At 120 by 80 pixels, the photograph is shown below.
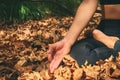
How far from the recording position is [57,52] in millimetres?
2635

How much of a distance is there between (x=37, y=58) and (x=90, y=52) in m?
1.13

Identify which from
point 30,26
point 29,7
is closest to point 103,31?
point 30,26

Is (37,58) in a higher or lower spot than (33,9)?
lower

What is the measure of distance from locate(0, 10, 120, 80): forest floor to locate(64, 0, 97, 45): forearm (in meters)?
0.19

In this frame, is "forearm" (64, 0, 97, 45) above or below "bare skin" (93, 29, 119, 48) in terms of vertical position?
above

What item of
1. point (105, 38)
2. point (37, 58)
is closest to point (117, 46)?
point (105, 38)

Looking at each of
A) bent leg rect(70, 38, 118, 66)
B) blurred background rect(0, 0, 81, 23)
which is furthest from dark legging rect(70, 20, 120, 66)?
blurred background rect(0, 0, 81, 23)

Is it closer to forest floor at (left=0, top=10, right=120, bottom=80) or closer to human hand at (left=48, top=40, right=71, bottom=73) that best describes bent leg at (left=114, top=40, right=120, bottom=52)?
forest floor at (left=0, top=10, right=120, bottom=80)

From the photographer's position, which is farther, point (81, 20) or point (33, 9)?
point (33, 9)

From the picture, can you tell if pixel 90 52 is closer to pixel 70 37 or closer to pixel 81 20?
pixel 70 37

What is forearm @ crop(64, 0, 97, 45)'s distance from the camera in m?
2.68

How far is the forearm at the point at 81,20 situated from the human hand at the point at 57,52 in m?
0.07

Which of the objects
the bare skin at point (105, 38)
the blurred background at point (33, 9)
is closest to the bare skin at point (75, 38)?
the bare skin at point (105, 38)

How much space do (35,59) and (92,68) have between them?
1084 mm
